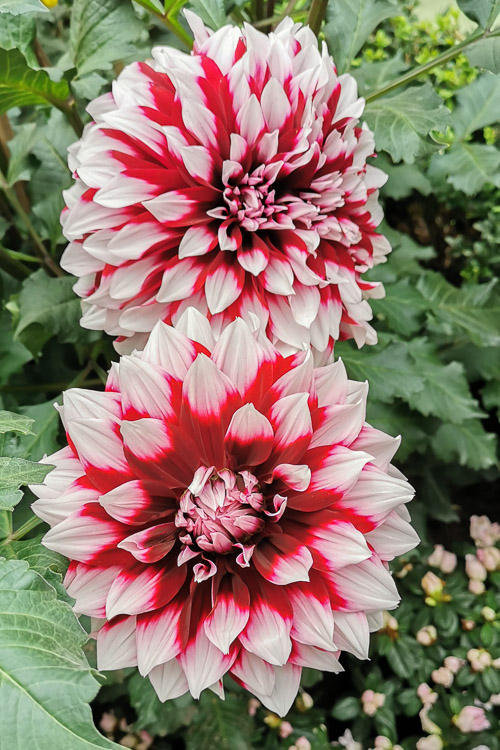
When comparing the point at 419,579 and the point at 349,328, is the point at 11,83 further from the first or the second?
the point at 419,579

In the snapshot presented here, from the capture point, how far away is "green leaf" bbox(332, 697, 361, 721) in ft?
2.67

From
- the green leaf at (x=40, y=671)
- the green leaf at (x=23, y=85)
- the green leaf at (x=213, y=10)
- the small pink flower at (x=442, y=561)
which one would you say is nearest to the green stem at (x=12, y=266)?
the green leaf at (x=23, y=85)

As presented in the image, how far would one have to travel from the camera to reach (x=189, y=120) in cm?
42

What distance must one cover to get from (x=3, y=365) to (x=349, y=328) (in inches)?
15.5

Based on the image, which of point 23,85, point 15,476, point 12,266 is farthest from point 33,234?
point 15,476

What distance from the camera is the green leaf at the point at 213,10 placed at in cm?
55

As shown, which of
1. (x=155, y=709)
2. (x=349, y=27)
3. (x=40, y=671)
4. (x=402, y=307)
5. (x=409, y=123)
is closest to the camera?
(x=40, y=671)

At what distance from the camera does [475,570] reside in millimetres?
865

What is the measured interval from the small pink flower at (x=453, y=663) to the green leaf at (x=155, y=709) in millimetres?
303

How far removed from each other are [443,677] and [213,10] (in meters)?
0.74

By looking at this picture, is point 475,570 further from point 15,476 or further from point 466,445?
point 15,476

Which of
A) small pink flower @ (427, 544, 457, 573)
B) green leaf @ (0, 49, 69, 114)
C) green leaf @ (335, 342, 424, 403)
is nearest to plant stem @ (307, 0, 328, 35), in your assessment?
green leaf @ (0, 49, 69, 114)

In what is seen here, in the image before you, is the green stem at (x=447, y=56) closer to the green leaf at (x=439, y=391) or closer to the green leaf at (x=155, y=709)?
the green leaf at (x=439, y=391)

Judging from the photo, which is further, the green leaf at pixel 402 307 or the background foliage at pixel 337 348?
the green leaf at pixel 402 307
